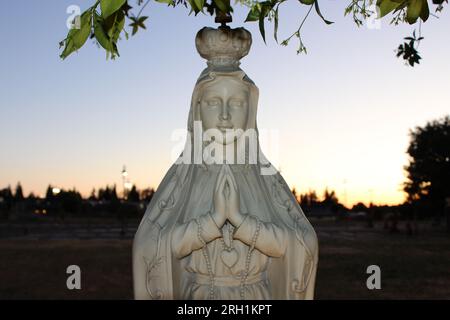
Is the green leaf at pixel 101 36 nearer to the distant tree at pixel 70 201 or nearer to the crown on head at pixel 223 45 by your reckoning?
the crown on head at pixel 223 45

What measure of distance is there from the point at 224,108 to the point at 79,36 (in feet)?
5.09

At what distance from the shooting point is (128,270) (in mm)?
19578

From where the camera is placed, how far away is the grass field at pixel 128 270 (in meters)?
15.4

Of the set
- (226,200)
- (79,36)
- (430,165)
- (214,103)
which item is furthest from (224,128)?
(430,165)

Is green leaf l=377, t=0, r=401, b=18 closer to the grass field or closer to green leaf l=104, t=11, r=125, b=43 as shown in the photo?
green leaf l=104, t=11, r=125, b=43

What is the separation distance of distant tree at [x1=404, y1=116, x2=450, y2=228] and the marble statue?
153 ft

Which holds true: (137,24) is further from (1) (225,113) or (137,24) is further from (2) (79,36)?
(2) (79,36)

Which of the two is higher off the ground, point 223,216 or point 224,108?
point 224,108

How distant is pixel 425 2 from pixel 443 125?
169ft

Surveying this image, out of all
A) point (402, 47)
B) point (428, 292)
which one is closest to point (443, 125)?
point (428, 292)

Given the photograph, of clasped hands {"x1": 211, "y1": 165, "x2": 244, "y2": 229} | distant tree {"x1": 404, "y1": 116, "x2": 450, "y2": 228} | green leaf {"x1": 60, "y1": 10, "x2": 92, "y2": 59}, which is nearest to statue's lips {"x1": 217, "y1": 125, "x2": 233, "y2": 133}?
clasped hands {"x1": 211, "y1": 165, "x2": 244, "y2": 229}

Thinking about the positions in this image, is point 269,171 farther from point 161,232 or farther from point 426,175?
point 426,175

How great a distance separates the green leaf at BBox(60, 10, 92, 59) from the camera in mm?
3031
